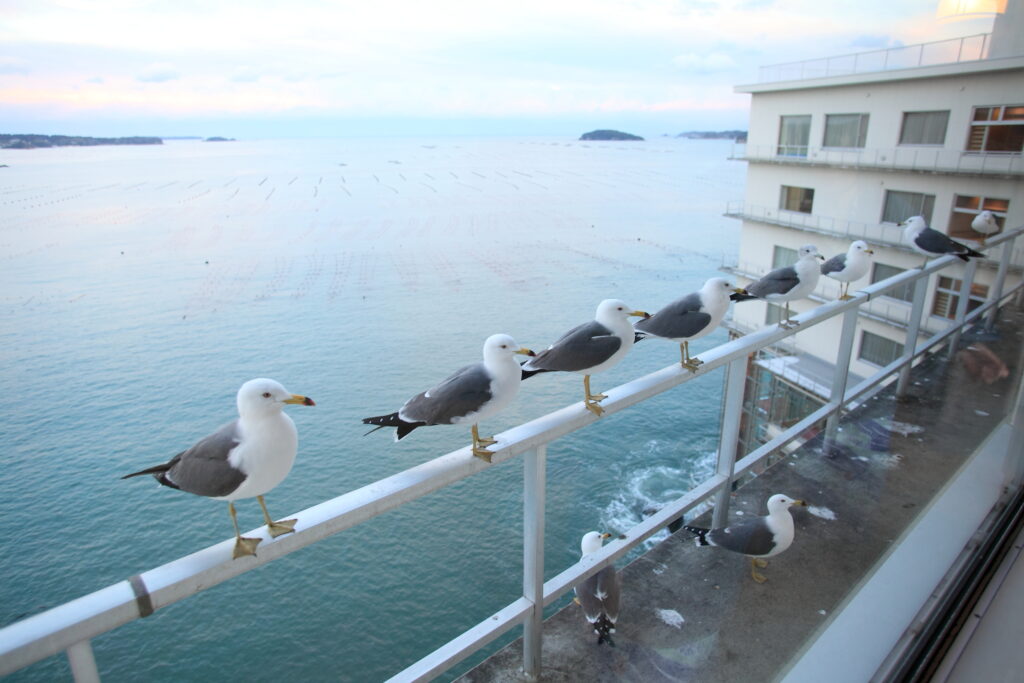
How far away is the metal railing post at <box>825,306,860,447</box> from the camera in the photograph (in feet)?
8.38

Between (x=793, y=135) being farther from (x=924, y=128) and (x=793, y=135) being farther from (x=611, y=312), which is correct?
(x=611, y=312)

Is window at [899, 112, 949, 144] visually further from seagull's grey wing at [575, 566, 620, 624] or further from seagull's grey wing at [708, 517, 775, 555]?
seagull's grey wing at [575, 566, 620, 624]

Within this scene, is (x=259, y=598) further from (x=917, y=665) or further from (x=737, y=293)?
(x=917, y=665)

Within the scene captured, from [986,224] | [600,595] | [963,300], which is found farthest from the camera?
[986,224]

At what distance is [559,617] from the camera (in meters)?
1.75

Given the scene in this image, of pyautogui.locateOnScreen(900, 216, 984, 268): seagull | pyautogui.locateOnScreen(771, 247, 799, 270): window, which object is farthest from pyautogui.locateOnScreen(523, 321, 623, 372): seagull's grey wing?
pyautogui.locateOnScreen(771, 247, 799, 270): window

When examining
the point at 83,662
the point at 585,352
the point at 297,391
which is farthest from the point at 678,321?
the point at 297,391

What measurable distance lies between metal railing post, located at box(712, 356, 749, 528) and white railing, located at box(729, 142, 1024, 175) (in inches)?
187

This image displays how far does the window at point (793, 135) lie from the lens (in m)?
12.9

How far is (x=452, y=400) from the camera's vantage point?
1497 millimetres

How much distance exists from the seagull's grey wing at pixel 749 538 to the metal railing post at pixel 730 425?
0.43 ft

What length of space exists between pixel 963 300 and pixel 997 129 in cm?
483

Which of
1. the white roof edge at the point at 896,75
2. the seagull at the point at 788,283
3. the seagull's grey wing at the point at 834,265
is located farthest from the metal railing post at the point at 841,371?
the white roof edge at the point at 896,75

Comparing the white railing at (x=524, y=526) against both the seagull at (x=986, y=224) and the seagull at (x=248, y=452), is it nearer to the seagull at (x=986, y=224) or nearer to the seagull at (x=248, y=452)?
the seagull at (x=248, y=452)
